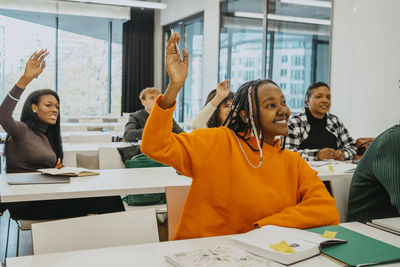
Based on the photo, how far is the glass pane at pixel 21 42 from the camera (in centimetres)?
993

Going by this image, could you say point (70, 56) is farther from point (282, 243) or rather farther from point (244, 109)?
point (282, 243)

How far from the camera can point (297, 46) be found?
604 cm

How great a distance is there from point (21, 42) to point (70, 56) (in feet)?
3.81

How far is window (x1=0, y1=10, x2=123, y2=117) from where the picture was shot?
10016 mm

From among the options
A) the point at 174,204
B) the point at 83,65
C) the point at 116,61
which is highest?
the point at 116,61

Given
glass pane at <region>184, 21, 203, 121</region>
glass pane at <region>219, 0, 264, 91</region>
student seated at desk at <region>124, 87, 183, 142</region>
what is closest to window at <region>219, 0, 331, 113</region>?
glass pane at <region>219, 0, 264, 91</region>

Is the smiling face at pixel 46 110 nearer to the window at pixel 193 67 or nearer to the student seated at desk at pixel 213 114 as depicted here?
the student seated at desk at pixel 213 114

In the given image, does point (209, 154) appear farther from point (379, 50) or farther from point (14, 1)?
point (14, 1)

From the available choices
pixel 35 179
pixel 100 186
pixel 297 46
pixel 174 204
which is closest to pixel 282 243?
pixel 174 204

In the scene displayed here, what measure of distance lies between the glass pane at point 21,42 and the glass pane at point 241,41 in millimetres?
4783

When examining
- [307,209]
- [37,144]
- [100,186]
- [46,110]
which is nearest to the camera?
[307,209]

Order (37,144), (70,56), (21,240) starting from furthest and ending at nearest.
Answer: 1. (70,56)
2. (21,240)
3. (37,144)

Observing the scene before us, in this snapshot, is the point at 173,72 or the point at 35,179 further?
the point at 35,179

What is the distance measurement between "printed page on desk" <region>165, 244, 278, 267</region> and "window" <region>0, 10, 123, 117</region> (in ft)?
A: 32.2
